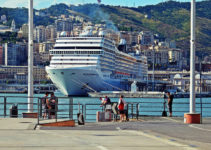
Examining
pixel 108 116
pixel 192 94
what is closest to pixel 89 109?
pixel 108 116

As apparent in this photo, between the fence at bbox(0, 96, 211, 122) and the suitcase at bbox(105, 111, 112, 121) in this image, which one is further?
the suitcase at bbox(105, 111, 112, 121)

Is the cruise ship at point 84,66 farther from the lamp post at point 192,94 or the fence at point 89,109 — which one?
the lamp post at point 192,94

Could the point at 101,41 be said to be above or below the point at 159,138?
above

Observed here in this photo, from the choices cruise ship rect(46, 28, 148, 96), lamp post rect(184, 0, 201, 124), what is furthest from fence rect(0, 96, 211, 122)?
cruise ship rect(46, 28, 148, 96)

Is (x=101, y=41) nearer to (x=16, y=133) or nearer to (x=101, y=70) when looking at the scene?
(x=101, y=70)

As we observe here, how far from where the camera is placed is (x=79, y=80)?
9838 centimetres

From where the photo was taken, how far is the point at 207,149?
1193 cm

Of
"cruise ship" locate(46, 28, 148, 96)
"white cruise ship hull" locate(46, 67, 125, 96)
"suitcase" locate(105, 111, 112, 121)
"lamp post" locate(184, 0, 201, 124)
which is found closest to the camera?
"lamp post" locate(184, 0, 201, 124)

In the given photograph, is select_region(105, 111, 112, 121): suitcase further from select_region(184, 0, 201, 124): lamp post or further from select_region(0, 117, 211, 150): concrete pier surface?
select_region(0, 117, 211, 150): concrete pier surface

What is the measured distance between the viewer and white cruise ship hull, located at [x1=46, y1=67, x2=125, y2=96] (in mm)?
95188

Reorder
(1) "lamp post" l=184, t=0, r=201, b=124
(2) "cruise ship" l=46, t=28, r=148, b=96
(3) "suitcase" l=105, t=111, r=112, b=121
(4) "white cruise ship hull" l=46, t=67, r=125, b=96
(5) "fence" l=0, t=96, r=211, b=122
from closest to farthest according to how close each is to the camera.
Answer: (1) "lamp post" l=184, t=0, r=201, b=124
(5) "fence" l=0, t=96, r=211, b=122
(3) "suitcase" l=105, t=111, r=112, b=121
(4) "white cruise ship hull" l=46, t=67, r=125, b=96
(2) "cruise ship" l=46, t=28, r=148, b=96

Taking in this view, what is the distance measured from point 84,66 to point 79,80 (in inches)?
119

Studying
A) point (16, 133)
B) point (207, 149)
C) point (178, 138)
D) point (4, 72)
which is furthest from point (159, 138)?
point (4, 72)

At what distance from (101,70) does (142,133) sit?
85.9 m
